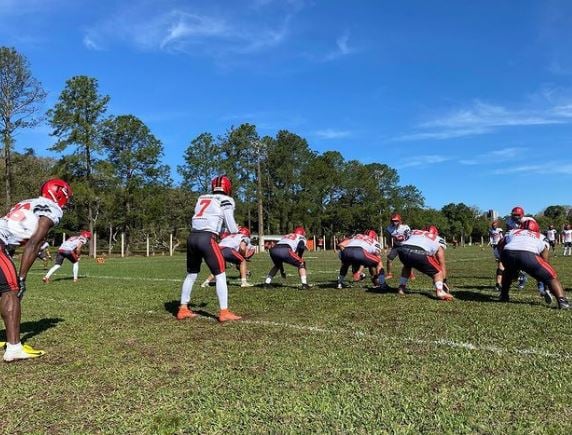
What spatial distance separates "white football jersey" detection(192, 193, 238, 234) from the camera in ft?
26.2

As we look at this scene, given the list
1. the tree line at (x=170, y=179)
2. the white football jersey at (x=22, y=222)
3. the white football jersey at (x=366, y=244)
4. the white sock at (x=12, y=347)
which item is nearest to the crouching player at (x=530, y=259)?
the white football jersey at (x=366, y=244)

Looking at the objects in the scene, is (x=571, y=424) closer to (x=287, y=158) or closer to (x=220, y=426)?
(x=220, y=426)

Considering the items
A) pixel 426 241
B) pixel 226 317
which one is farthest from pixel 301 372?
pixel 426 241

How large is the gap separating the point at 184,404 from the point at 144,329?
134 inches

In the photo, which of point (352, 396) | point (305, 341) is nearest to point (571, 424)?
point (352, 396)

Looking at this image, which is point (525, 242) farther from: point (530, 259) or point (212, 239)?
point (212, 239)

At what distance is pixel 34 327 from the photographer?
25.3 ft

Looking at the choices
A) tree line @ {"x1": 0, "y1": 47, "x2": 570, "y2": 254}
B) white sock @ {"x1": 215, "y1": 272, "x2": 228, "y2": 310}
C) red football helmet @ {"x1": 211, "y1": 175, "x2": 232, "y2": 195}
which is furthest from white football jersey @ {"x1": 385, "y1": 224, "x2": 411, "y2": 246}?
tree line @ {"x1": 0, "y1": 47, "x2": 570, "y2": 254}

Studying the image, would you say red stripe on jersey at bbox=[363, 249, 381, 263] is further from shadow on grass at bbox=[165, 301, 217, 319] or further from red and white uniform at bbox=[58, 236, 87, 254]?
red and white uniform at bbox=[58, 236, 87, 254]

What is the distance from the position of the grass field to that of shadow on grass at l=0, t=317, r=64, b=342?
5 cm

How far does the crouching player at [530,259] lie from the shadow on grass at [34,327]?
7465mm

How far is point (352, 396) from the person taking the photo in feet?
13.3

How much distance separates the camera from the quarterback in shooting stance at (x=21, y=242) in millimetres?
5742

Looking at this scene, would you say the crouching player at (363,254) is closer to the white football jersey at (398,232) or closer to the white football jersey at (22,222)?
the white football jersey at (398,232)
